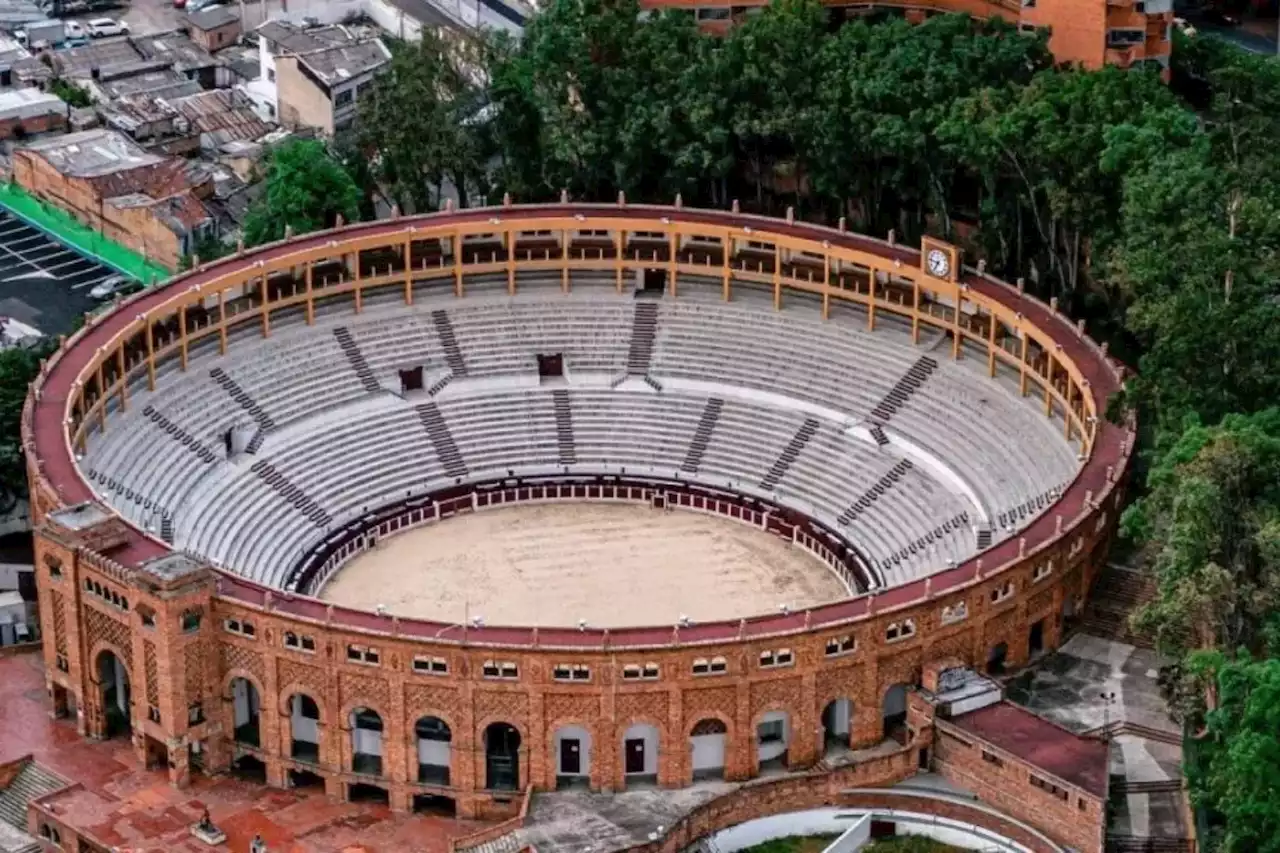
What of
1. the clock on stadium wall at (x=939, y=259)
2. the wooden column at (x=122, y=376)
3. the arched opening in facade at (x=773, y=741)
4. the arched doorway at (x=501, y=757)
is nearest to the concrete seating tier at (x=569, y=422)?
the wooden column at (x=122, y=376)

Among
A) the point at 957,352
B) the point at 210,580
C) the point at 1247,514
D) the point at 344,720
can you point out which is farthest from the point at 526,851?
the point at 957,352

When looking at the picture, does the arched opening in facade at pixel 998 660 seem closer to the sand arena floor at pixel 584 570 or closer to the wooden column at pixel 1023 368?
the sand arena floor at pixel 584 570

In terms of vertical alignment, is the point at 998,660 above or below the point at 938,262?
below

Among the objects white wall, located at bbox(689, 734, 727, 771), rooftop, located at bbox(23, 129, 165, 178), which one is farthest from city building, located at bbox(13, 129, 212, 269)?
white wall, located at bbox(689, 734, 727, 771)

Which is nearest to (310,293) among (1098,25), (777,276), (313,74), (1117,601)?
(777,276)

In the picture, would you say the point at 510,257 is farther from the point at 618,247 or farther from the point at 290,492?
the point at 290,492

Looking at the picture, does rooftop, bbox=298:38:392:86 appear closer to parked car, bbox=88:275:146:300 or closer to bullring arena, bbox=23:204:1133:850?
parked car, bbox=88:275:146:300

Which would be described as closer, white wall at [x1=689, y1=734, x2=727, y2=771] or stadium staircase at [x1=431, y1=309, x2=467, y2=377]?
white wall at [x1=689, y1=734, x2=727, y2=771]
